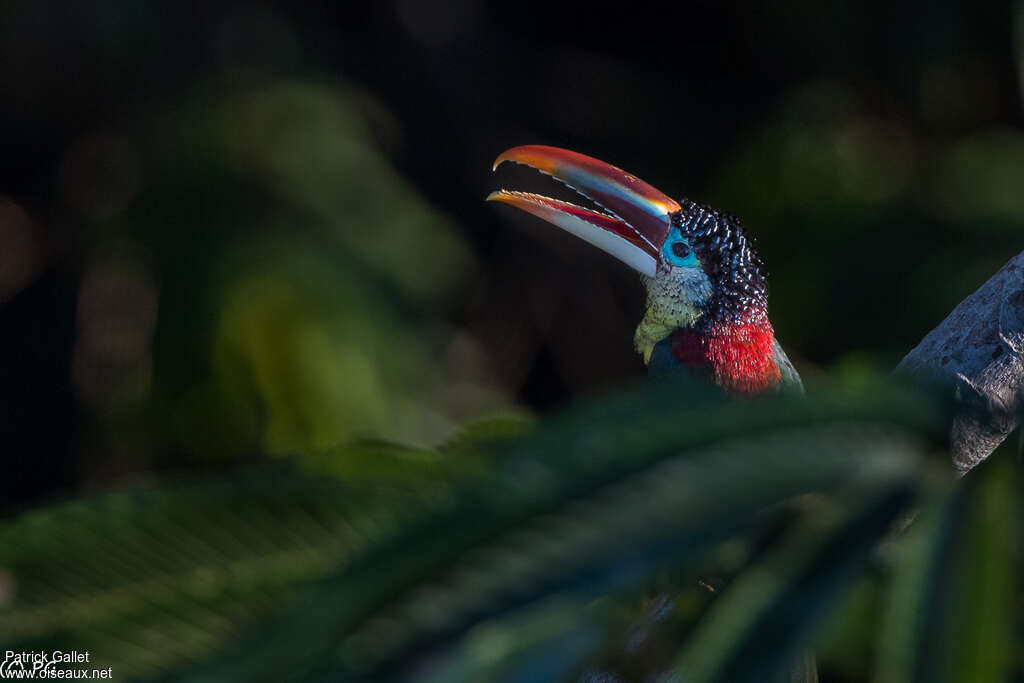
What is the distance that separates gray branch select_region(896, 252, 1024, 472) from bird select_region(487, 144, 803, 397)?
850 millimetres

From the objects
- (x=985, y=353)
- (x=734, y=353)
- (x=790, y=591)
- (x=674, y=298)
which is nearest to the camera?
(x=790, y=591)

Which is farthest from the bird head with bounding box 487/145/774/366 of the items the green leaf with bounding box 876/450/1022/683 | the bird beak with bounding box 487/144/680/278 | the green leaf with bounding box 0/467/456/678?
the green leaf with bounding box 876/450/1022/683

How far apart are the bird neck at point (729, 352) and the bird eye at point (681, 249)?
138mm

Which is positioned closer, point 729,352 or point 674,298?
point 729,352

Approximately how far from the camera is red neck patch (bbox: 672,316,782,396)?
197 cm

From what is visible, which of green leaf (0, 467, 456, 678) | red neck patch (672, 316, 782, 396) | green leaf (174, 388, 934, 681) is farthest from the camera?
red neck patch (672, 316, 782, 396)

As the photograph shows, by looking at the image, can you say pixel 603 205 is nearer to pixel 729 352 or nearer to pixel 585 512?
pixel 729 352

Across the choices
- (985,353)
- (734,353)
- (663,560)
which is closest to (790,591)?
(663,560)

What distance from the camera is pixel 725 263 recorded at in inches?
81.7

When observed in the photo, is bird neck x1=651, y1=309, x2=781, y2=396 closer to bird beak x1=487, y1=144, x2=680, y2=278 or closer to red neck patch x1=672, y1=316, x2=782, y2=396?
red neck patch x1=672, y1=316, x2=782, y2=396

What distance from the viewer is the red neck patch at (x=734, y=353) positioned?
1969mm

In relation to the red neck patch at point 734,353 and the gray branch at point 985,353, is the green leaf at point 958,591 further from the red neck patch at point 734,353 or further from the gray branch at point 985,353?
the red neck patch at point 734,353

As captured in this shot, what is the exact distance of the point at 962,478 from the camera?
0.46 metres

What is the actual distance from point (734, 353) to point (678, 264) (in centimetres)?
22
